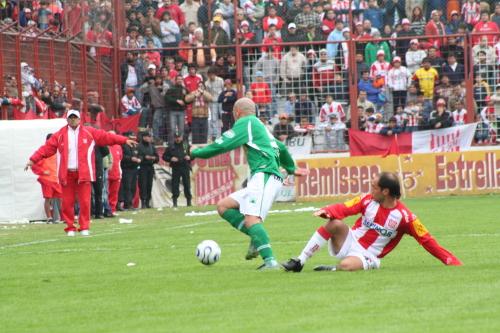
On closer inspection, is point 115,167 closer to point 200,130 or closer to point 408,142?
point 200,130

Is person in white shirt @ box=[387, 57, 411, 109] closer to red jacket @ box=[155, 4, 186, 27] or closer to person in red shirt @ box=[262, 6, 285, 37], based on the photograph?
person in red shirt @ box=[262, 6, 285, 37]

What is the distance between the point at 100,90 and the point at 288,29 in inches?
210

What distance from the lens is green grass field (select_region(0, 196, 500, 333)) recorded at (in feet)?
Result: 29.1

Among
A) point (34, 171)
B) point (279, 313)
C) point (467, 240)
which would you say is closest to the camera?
point (279, 313)

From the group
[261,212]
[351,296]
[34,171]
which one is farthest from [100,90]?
[351,296]

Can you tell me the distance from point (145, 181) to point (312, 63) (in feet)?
18.4

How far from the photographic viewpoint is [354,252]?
12.2 m

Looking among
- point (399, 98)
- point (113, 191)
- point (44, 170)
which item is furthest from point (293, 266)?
point (399, 98)

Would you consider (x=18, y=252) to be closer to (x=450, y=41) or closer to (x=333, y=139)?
(x=333, y=139)

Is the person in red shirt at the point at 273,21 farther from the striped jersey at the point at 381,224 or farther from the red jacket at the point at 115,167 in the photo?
the striped jersey at the point at 381,224

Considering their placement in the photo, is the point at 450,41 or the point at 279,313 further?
the point at 450,41

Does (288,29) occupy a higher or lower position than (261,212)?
higher

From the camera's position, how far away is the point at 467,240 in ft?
54.5

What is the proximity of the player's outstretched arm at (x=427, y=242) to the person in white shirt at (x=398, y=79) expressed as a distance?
20.1m
